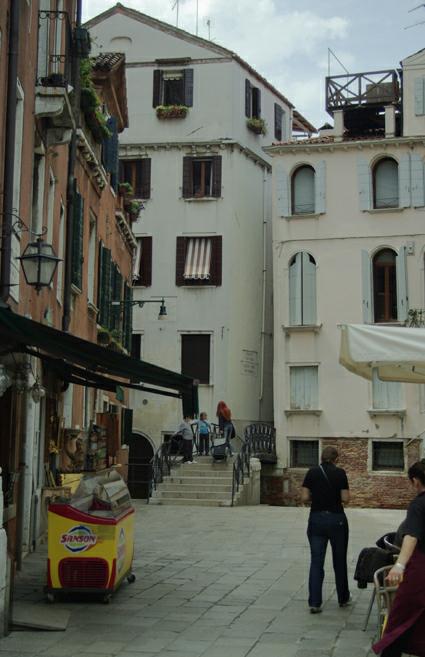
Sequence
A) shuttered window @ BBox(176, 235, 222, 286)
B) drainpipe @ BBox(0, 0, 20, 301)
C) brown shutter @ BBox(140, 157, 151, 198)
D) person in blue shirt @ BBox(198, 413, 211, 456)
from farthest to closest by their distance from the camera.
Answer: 1. brown shutter @ BBox(140, 157, 151, 198)
2. shuttered window @ BBox(176, 235, 222, 286)
3. person in blue shirt @ BBox(198, 413, 211, 456)
4. drainpipe @ BBox(0, 0, 20, 301)

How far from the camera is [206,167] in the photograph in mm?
32531

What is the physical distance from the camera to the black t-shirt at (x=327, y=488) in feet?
31.2

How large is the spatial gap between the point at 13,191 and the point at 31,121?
181cm

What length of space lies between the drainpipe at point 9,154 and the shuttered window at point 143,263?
20.7 metres

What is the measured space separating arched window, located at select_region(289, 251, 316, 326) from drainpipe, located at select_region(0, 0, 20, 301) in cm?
1914

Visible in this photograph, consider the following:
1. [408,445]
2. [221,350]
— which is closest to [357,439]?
[408,445]

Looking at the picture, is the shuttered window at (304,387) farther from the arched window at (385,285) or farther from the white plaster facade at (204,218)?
the arched window at (385,285)

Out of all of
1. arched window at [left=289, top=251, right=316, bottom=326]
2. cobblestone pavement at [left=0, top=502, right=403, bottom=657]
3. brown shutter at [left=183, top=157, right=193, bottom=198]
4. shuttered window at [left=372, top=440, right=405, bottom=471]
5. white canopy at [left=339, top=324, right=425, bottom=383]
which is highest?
brown shutter at [left=183, top=157, right=193, bottom=198]

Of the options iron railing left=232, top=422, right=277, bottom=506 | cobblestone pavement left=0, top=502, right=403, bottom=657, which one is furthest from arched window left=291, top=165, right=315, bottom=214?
cobblestone pavement left=0, top=502, right=403, bottom=657

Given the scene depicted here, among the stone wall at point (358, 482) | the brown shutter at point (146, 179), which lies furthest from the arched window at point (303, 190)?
the stone wall at point (358, 482)

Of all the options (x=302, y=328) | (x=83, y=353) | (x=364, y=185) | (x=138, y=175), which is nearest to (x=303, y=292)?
(x=302, y=328)

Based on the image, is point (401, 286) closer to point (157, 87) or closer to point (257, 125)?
point (257, 125)

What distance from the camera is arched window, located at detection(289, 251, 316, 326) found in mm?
29734

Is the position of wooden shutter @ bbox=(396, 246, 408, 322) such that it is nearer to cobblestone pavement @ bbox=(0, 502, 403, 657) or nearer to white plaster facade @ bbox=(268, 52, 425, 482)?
white plaster facade @ bbox=(268, 52, 425, 482)
